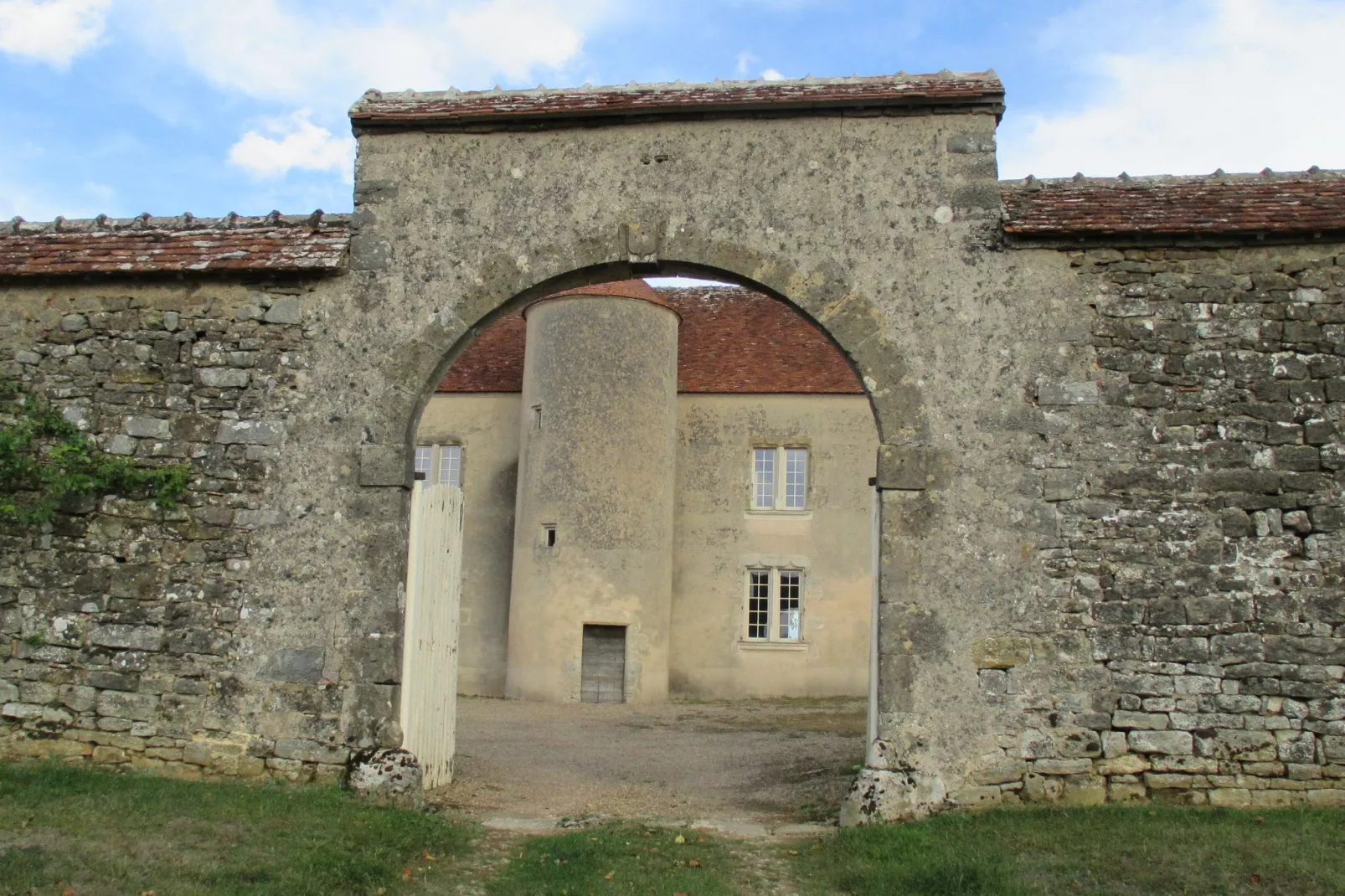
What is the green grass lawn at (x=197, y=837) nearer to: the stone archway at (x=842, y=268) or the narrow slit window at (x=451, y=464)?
the stone archway at (x=842, y=268)

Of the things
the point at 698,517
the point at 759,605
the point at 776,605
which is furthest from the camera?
the point at 698,517

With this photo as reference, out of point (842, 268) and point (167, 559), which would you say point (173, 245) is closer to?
point (167, 559)

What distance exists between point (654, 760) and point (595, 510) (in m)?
7.47

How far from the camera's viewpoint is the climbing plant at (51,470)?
7.89 metres

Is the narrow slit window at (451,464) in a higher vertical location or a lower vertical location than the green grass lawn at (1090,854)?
higher

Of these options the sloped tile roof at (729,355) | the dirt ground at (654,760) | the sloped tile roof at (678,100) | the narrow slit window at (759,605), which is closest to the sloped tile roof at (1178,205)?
the sloped tile roof at (678,100)

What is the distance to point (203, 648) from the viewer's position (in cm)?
778

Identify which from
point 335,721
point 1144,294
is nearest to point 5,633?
point 335,721

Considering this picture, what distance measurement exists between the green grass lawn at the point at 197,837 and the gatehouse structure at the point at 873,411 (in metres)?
0.58

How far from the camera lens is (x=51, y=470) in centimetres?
791

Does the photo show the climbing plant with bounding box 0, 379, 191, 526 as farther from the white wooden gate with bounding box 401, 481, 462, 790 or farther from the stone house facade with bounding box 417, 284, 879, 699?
the stone house facade with bounding box 417, 284, 879, 699

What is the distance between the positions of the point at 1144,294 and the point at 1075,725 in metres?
2.90

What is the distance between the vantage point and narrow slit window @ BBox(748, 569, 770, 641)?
19.8m

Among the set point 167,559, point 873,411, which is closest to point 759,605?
point 873,411
